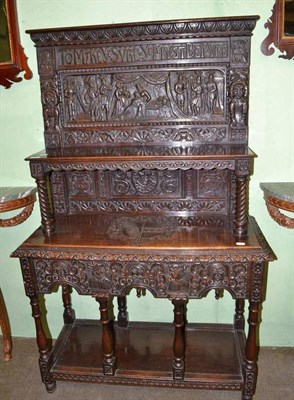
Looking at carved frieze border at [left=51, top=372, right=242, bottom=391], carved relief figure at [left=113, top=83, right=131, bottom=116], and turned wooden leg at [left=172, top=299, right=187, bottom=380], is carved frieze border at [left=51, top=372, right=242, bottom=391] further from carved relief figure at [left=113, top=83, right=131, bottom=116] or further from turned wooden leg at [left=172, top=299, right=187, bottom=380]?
carved relief figure at [left=113, top=83, right=131, bottom=116]

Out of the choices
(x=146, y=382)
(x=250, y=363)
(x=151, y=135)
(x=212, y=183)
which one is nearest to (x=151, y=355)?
(x=146, y=382)

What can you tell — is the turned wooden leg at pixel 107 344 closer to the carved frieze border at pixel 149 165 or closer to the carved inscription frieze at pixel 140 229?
the carved inscription frieze at pixel 140 229

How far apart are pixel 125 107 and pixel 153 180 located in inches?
17.3

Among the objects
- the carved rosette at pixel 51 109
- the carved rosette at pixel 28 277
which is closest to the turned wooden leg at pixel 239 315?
the carved rosette at pixel 28 277

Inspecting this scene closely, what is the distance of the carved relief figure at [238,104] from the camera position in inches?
75.3

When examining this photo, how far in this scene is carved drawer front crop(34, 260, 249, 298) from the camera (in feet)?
5.75

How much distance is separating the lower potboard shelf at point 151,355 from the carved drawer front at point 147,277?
52cm

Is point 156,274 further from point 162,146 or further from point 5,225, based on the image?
point 5,225

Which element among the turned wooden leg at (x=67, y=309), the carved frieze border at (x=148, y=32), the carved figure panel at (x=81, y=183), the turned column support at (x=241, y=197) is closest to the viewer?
the turned column support at (x=241, y=197)

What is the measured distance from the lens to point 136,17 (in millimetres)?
1971

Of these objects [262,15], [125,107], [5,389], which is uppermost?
[262,15]

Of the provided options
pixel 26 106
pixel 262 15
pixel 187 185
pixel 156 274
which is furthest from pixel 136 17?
pixel 156 274

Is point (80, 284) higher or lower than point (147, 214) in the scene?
lower

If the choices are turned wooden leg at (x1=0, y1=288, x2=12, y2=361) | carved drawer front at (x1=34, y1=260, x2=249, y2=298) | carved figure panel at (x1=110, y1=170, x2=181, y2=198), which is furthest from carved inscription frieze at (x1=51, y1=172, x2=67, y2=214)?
turned wooden leg at (x1=0, y1=288, x2=12, y2=361)
